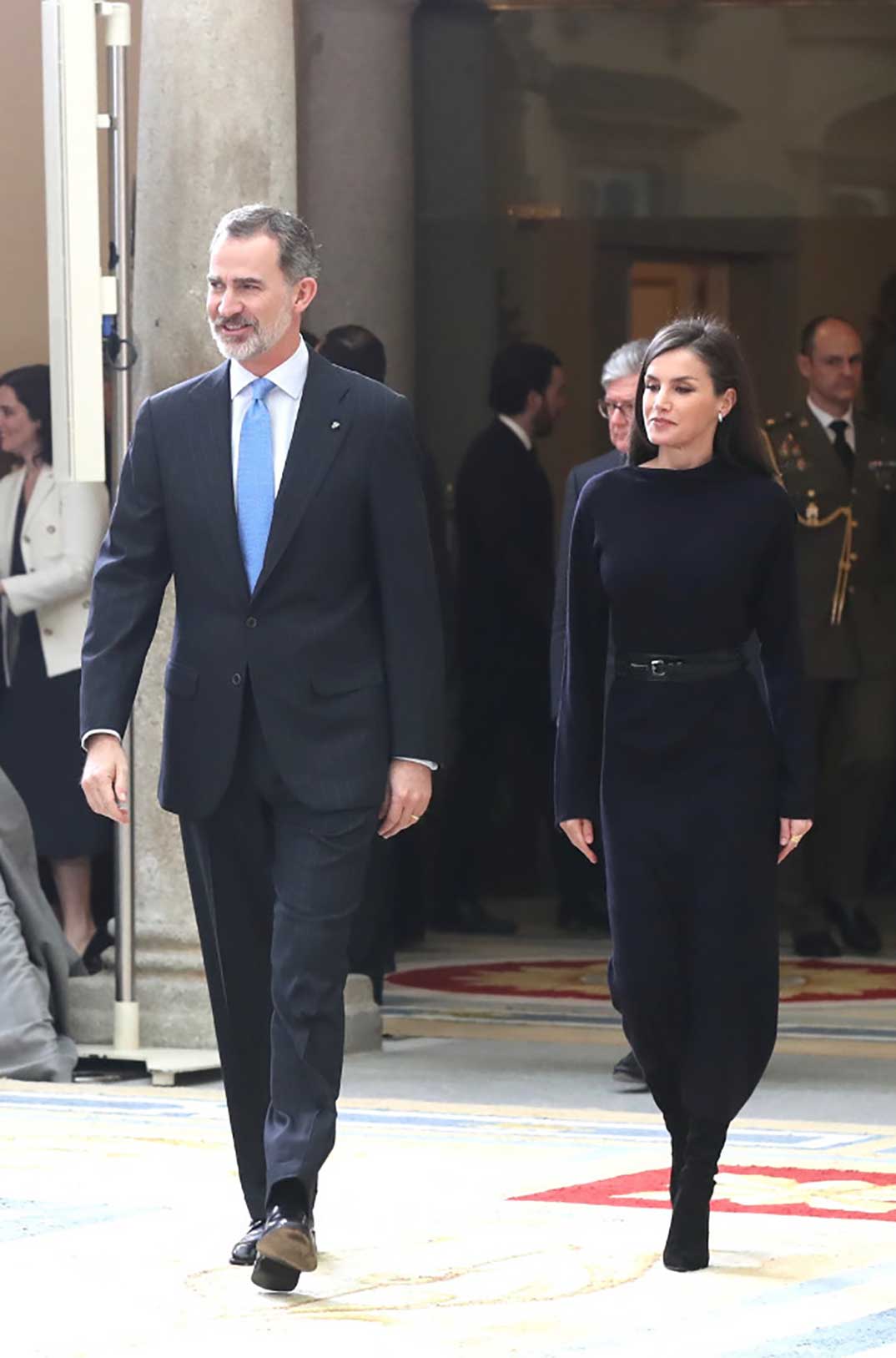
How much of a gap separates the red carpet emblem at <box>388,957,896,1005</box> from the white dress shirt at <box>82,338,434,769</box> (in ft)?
14.5

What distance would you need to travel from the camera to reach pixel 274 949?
17.6 feet

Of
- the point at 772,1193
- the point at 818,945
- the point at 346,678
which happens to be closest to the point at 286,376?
the point at 346,678

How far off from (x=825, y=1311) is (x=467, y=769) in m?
7.17

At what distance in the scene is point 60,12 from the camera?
787 centimetres

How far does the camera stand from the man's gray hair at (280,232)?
538cm

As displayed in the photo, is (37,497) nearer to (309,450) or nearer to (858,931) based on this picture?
(858,931)

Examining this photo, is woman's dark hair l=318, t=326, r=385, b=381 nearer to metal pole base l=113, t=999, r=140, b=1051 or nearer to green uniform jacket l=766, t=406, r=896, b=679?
metal pole base l=113, t=999, r=140, b=1051

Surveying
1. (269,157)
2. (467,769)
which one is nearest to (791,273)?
(467,769)

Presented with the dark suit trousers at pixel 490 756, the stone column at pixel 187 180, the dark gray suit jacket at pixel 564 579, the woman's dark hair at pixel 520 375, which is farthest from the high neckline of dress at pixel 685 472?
the dark suit trousers at pixel 490 756

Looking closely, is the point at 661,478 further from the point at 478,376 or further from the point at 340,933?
the point at 478,376

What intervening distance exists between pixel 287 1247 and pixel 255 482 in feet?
4.10

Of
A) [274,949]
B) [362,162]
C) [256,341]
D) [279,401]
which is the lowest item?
[274,949]

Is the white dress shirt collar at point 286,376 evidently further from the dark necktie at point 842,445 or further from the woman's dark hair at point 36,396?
the dark necktie at point 842,445

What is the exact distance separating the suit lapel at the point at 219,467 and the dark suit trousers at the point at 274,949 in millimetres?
236
